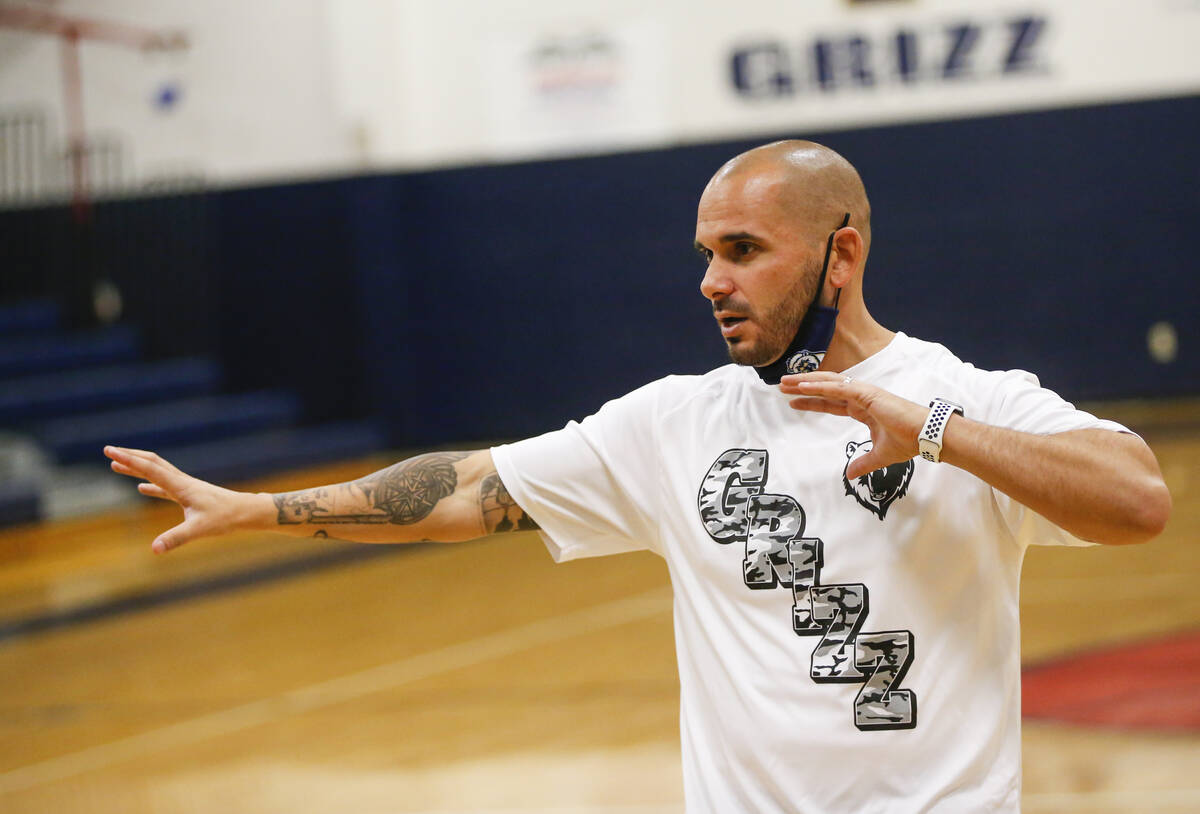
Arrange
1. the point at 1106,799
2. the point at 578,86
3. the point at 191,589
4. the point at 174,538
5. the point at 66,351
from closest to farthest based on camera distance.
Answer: the point at 174,538, the point at 1106,799, the point at 191,589, the point at 66,351, the point at 578,86

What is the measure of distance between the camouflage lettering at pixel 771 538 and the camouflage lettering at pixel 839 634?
0.08 m

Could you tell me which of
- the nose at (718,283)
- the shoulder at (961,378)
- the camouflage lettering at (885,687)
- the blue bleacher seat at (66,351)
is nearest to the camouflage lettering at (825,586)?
the camouflage lettering at (885,687)

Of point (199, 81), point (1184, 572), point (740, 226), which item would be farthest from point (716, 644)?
point (199, 81)

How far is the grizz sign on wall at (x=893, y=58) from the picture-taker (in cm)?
1189

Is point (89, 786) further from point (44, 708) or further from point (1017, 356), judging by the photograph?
point (1017, 356)

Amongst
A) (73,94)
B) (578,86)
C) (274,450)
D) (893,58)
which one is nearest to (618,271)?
(578,86)

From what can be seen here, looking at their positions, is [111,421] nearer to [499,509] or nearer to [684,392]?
[499,509]

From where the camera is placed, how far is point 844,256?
2.26 m

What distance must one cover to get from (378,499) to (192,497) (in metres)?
0.32

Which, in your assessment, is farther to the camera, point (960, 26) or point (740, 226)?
point (960, 26)

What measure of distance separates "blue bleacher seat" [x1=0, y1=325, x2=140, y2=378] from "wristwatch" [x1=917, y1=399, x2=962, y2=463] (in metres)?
10.6

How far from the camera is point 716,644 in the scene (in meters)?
2.23

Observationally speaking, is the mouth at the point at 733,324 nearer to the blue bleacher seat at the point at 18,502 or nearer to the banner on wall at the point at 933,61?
the blue bleacher seat at the point at 18,502

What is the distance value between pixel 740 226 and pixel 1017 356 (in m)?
9.52
